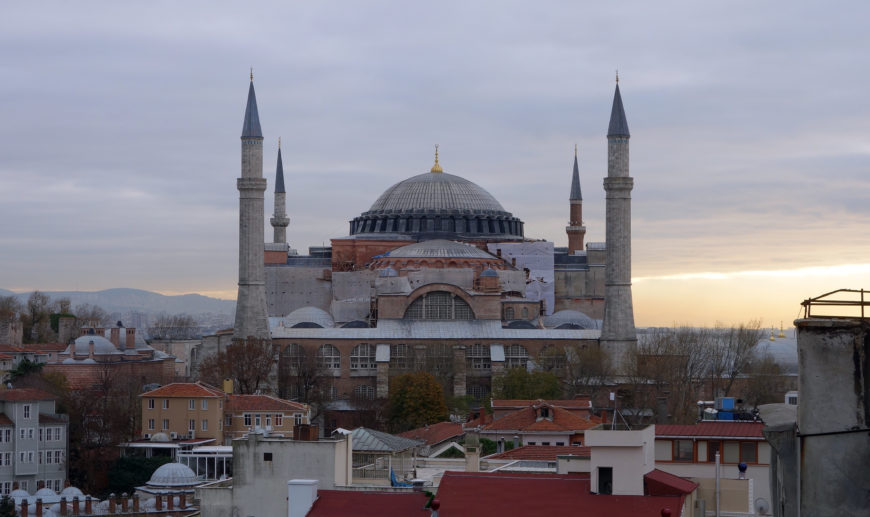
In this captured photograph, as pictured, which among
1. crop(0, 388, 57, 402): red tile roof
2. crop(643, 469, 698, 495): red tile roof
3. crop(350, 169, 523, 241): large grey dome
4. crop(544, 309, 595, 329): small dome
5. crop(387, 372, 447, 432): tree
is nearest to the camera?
crop(643, 469, 698, 495): red tile roof

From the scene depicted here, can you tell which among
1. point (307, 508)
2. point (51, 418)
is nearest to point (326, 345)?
point (51, 418)

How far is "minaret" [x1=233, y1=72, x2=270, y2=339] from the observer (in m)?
62.5

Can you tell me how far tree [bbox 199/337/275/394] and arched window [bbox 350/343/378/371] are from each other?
498cm

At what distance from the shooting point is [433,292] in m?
67.1

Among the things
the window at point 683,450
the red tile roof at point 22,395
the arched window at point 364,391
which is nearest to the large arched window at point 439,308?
the arched window at point 364,391

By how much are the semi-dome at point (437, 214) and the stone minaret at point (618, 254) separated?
17.2m

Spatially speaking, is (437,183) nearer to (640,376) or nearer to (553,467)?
(640,376)

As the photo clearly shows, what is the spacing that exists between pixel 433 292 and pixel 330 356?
21.1 ft

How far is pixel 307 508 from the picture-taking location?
1725cm

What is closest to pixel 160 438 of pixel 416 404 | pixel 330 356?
pixel 416 404

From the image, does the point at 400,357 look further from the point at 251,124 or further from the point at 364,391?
the point at 251,124

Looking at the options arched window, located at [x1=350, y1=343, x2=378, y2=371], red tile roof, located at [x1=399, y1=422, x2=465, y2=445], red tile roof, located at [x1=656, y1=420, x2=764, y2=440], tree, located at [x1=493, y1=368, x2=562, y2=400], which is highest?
arched window, located at [x1=350, y1=343, x2=378, y2=371]

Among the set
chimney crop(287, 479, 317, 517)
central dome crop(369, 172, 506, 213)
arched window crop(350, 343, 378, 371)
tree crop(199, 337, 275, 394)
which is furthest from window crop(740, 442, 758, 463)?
central dome crop(369, 172, 506, 213)

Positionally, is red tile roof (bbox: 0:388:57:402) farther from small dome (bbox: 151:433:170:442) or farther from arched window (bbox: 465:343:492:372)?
arched window (bbox: 465:343:492:372)
